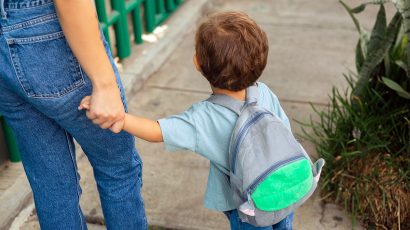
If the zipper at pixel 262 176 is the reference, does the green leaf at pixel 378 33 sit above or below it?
below

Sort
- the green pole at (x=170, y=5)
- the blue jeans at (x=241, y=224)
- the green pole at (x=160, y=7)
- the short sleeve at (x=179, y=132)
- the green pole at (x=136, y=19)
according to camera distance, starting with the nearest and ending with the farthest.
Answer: the short sleeve at (x=179, y=132) < the blue jeans at (x=241, y=224) < the green pole at (x=136, y=19) < the green pole at (x=160, y=7) < the green pole at (x=170, y=5)

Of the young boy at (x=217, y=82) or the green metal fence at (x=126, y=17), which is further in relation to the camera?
the green metal fence at (x=126, y=17)

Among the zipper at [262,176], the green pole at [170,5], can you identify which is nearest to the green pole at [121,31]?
the green pole at [170,5]

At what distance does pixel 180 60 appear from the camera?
428cm

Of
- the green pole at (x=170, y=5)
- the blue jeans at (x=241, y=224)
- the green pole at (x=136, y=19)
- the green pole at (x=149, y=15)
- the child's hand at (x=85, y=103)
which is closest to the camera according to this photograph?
the child's hand at (x=85, y=103)

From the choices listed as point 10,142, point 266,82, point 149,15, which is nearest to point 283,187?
point 10,142

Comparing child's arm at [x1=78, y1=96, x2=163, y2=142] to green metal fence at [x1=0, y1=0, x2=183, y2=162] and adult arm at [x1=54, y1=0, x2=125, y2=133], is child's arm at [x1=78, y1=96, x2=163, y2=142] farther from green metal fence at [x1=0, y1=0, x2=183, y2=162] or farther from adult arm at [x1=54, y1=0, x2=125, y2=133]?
green metal fence at [x1=0, y1=0, x2=183, y2=162]

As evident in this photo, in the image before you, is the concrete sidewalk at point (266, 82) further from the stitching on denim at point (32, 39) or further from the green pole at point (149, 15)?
the stitching on denim at point (32, 39)

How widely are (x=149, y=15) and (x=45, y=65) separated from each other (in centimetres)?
299

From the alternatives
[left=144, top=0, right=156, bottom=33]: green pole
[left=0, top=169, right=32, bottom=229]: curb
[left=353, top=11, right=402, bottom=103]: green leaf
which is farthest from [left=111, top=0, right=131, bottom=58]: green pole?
[left=353, top=11, right=402, bottom=103]: green leaf

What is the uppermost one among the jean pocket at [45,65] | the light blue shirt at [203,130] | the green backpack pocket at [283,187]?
the jean pocket at [45,65]

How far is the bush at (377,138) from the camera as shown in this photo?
2.49 m

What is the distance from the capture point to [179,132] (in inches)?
64.2

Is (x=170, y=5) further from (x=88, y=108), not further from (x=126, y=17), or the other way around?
(x=88, y=108)
